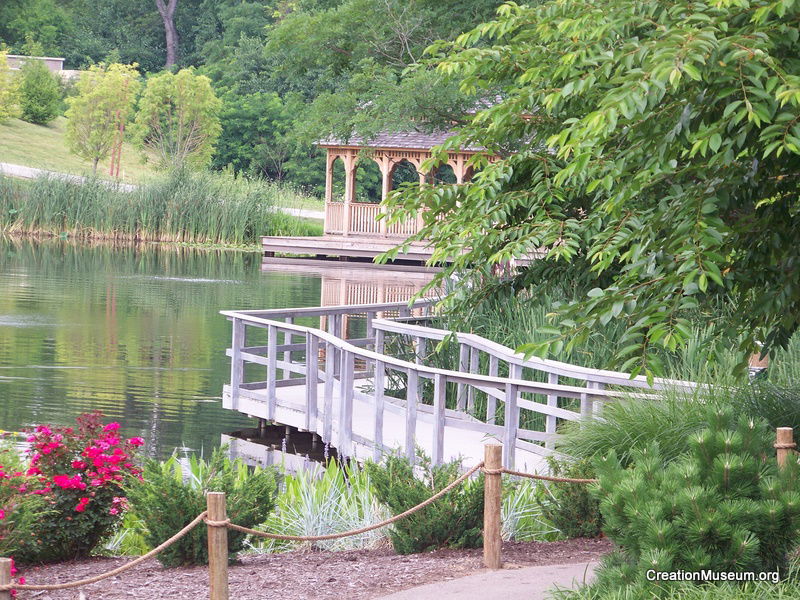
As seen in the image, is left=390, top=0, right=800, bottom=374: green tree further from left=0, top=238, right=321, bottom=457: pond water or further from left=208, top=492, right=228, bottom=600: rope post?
left=0, top=238, right=321, bottom=457: pond water

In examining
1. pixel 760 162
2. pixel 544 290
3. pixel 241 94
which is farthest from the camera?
pixel 241 94

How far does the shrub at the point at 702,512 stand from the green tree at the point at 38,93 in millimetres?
63359

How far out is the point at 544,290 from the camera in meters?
7.87

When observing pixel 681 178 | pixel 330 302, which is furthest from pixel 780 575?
pixel 330 302

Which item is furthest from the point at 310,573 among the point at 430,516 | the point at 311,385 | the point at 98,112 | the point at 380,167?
the point at 98,112

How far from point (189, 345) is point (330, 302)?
7605 millimetres

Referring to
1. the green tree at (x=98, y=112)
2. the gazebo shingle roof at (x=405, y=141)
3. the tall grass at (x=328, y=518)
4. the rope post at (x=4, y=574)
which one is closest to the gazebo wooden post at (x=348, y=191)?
the gazebo shingle roof at (x=405, y=141)

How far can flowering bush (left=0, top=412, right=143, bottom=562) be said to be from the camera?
291 inches

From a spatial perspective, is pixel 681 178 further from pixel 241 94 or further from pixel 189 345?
pixel 241 94

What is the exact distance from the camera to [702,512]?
5434 millimetres

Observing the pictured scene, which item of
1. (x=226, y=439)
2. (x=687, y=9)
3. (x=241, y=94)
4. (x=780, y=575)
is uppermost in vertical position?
(x=241, y=94)

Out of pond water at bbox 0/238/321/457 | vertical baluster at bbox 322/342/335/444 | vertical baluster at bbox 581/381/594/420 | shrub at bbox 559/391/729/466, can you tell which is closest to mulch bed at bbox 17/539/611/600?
shrub at bbox 559/391/729/466

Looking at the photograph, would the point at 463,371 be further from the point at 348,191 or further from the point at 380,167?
the point at 348,191

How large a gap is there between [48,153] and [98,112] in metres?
4.74
